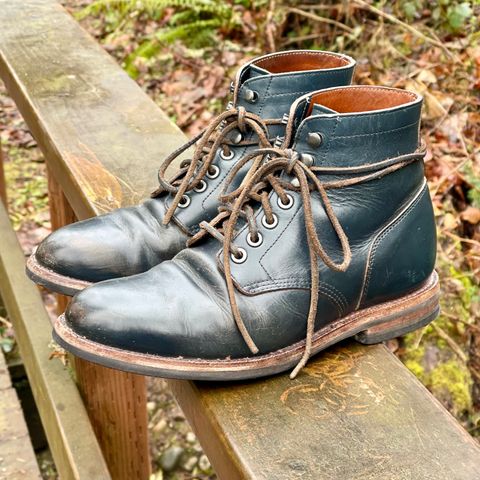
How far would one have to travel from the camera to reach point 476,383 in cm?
242

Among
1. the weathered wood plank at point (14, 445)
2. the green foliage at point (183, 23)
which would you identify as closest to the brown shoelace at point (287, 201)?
the weathered wood plank at point (14, 445)

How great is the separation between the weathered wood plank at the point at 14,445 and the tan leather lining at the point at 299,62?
1262mm

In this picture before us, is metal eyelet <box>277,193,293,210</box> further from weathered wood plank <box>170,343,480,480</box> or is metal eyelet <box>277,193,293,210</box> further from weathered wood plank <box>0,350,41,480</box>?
weathered wood plank <box>0,350,41,480</box>

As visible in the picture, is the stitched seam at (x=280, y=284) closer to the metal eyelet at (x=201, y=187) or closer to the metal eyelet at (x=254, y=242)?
the metal eyelet at (x=254, y=242)

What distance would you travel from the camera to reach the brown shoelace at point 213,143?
4.02 ft

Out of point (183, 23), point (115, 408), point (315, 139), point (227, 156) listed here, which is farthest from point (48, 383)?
point (183, 23)

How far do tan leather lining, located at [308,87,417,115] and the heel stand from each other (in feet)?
1.18

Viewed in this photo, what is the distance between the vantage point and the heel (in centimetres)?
117

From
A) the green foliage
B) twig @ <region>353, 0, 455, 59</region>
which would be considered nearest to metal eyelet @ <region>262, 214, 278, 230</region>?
twig @ <region>353, 0, 455, 59</region>

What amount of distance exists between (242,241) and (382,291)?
261 millimetres

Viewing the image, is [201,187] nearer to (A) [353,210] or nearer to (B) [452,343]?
(A) [353,210]

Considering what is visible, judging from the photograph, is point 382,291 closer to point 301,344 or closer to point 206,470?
point 301,344

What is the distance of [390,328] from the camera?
1.20 meters

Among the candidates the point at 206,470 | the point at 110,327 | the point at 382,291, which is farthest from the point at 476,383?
the point at 110,327
